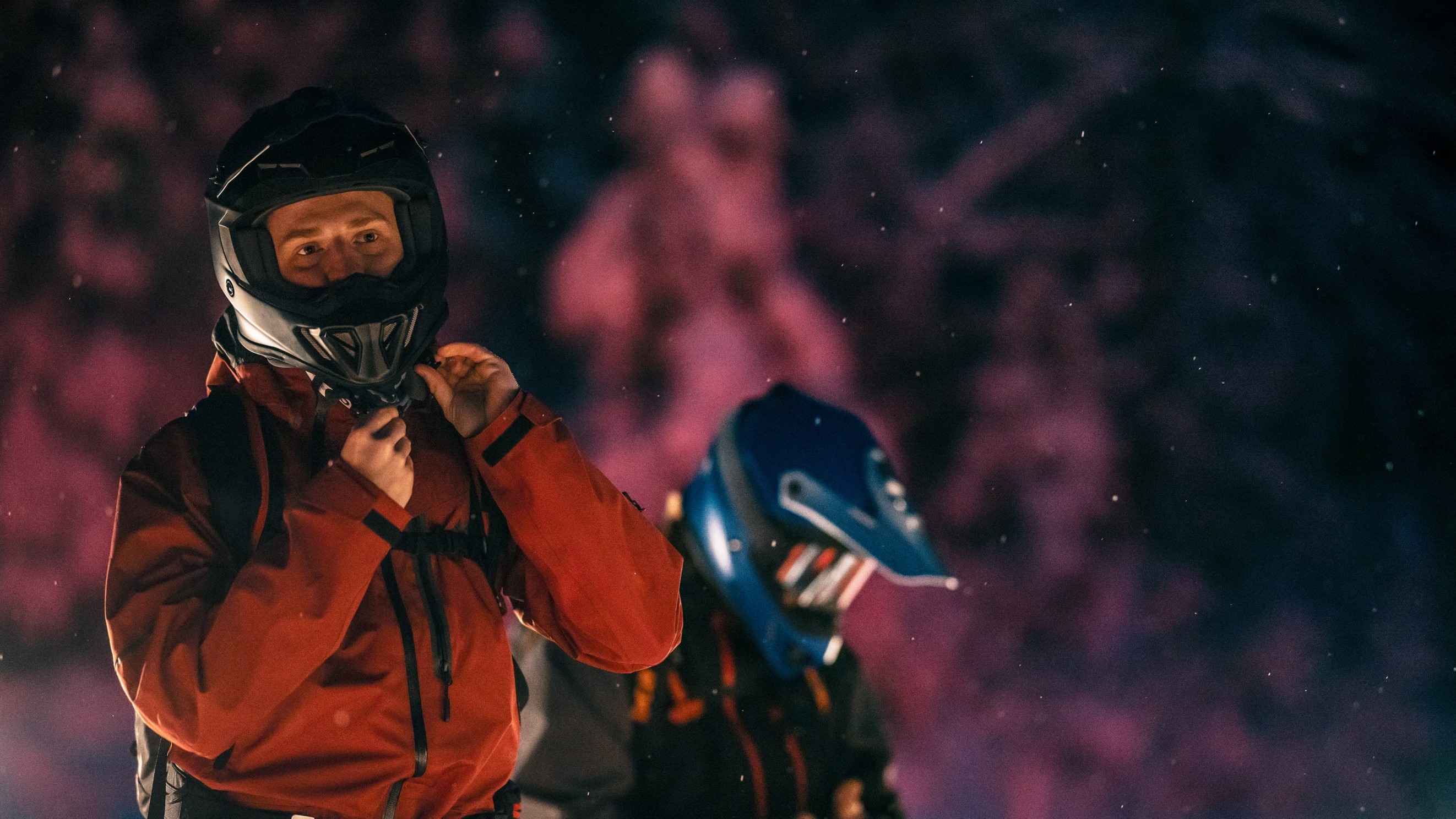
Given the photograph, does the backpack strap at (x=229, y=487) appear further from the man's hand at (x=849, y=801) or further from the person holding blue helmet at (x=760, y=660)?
the man's hand at (x=849, y=801)

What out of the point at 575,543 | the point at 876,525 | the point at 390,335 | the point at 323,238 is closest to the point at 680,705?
the point at 876,525

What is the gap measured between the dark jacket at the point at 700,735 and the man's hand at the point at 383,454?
987 millimetres

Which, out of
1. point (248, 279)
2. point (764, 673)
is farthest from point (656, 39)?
point (248, 279)

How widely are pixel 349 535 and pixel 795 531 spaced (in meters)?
1.40

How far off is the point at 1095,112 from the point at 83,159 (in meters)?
3.47

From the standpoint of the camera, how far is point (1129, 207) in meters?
4.73

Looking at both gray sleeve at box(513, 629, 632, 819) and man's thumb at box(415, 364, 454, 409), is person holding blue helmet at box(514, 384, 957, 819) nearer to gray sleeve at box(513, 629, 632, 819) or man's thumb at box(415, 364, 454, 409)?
gray sleeve at box(513, 629, 632, 819)

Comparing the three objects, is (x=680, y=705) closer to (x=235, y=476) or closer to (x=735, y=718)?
(x=735, y=718)

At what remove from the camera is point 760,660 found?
2.71 meters

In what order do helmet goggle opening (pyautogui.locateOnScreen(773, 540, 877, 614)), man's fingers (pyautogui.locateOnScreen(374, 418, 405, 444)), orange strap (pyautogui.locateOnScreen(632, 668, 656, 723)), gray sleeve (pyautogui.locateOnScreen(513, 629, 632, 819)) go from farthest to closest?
helmet goggle opening (pyautogui.locateOnScreen(773, 540, 877, 614)), orange strap (pyautogui.locateOnScreen(632, 668, 656, 723)), gray sleeve (pyautogui.locateOnScreen(513, 629, 632, 819)), man's fingers (pyautogui.locateOnScreen(374, 418, 405, 444))

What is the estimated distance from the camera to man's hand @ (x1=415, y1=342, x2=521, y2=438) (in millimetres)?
1638

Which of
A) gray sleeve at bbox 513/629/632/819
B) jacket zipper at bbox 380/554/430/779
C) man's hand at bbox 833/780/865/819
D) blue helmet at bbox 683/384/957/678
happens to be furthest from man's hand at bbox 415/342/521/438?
man's hand at bbox 833/780/865/819

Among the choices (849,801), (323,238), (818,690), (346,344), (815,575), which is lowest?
(849,801)

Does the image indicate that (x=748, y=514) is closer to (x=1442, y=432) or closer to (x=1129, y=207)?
(x=1129, y=207)
